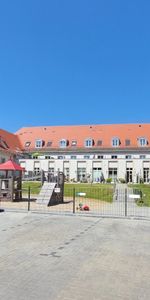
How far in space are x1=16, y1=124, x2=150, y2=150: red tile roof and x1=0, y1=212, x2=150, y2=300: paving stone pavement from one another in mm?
50301

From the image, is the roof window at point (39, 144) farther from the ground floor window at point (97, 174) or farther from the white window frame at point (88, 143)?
the ground floor window at point (97, 174)

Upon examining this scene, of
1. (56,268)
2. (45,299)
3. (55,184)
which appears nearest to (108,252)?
(56,268)

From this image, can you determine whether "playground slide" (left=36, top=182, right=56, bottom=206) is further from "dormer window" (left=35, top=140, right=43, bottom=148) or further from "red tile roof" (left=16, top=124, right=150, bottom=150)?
"dormer window" (left=35, top=140, right=43, bottom=148)

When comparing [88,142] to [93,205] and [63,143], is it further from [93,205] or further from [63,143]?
[93,205]

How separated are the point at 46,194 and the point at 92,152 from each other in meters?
40.8

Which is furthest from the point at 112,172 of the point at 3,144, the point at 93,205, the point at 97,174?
the point at 93,205

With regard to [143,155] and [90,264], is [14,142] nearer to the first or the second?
[143,155]

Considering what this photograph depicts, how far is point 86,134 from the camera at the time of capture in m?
66.1

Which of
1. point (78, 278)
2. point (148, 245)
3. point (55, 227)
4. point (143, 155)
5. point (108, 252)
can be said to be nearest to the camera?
point (78, 278)

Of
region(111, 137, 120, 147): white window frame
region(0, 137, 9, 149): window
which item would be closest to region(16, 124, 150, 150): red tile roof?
region(111, 137, 120, 147): white window frame

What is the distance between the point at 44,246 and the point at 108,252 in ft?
6.27

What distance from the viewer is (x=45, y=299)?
5734 millimetres

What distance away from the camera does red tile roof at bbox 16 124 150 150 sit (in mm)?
63656

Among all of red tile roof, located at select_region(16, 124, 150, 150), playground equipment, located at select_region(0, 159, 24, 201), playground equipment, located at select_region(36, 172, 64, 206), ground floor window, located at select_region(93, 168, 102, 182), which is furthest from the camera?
red tile roof, located at select_region(16, 124, 150, 150)
